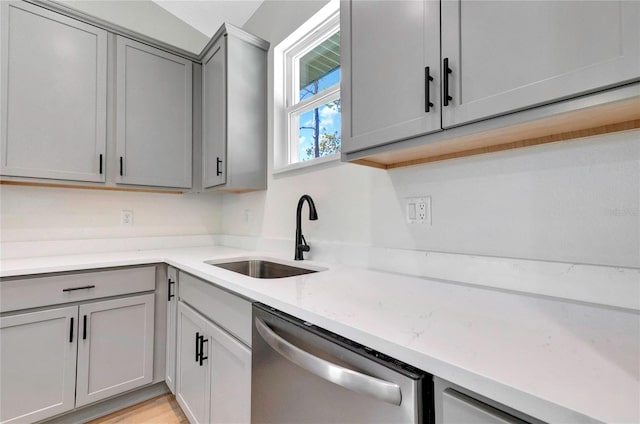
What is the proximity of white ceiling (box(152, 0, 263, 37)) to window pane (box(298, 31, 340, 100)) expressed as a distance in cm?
72

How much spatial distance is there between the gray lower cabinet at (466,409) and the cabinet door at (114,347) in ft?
5.98

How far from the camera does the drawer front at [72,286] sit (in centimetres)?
142

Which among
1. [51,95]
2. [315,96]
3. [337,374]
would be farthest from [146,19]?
[337,374]

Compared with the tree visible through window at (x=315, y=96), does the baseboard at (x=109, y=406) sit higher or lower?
lower

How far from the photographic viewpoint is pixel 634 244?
29.5 inches

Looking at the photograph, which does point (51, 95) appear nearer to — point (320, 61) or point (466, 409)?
point (320, 61)

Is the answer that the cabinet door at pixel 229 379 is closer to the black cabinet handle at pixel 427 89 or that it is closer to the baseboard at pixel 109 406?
the baseboard at pixel 109 406

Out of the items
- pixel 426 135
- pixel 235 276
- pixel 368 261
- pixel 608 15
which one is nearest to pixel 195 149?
pixel 235 276

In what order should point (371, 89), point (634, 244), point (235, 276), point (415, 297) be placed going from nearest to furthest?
point (634, 244) < point (415, 297) < point (371, 89) < point (235, 276)

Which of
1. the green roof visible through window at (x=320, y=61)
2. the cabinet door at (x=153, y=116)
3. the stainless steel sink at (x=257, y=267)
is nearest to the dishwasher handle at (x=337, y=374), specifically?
the stainless steel sink at (x=257, y=267)

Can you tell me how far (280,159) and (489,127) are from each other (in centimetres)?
154

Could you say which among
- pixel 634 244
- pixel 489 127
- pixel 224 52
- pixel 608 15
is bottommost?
pixel 634 244

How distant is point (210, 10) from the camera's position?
2.46 meters

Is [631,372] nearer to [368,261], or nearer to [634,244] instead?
[634,244]
